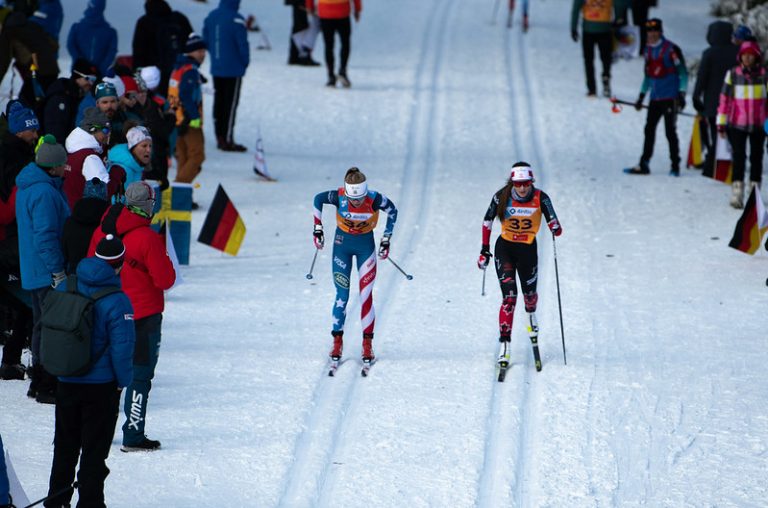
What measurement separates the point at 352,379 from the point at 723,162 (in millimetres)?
7811

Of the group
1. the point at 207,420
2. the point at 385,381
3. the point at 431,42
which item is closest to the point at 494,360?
the point at 385,381

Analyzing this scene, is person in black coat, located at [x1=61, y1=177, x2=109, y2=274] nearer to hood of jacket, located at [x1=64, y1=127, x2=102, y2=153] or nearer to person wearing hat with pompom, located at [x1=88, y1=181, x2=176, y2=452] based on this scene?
person wearing hat with pompom, located at [x1=88, y1=181, x2=176, y2=452]

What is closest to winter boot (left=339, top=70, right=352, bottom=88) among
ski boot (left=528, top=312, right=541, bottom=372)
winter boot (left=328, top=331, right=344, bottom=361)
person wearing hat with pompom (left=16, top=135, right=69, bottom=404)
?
winter boot (left=328, top=331, right=344, bottom=361)

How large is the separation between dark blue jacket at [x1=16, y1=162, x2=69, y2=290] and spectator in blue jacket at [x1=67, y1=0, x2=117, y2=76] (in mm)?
7668

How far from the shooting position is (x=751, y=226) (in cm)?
1429

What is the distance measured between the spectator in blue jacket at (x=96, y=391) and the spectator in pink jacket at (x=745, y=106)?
9.85 m

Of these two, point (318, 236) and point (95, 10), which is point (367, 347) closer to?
point (318, 236)

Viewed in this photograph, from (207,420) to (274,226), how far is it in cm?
620

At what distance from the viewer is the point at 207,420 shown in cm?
1000

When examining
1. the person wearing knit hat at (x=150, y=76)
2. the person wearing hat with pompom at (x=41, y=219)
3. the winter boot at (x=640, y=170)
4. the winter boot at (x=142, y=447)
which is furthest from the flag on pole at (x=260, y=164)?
the winter boot at (x=142, y=447)

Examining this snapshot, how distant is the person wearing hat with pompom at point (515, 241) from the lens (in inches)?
440

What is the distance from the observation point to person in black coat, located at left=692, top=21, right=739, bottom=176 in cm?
1675

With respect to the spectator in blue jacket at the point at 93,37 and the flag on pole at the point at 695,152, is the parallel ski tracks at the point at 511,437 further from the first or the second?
the spectator in blue jacket at the point at 93,37

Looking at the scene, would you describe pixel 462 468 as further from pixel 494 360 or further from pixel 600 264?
pixel 600 264
